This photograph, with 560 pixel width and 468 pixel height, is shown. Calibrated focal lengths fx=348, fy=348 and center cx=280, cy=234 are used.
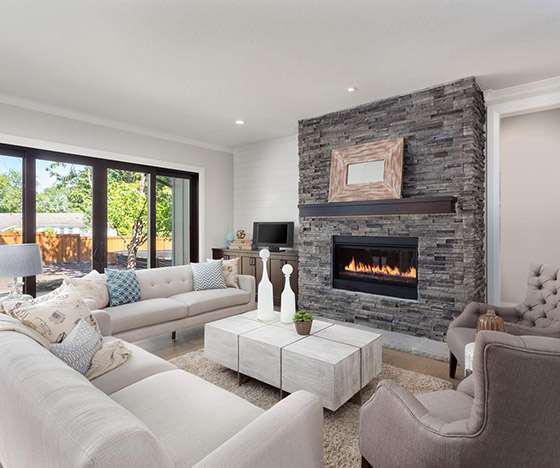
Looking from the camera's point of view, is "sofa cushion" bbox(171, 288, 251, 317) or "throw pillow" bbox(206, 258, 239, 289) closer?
"sofa cushion" bbox(171, 288, 251, 317)

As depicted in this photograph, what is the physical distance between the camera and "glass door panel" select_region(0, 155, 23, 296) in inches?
154

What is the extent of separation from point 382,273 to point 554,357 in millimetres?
3222

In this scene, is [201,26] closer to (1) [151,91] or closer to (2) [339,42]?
(2) [339,42]

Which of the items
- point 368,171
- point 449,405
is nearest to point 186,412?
point 449,405

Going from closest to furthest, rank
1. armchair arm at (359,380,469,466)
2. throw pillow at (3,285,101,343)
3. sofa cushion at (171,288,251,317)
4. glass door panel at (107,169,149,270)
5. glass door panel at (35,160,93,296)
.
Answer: armchair arm at (359,380,469,466) → throw pillow at (3,285,101,343) → sofa cushion at (171,288,251,317) → glass door panel at (35,160,93,296) → glass door panel at (107,169,149,270)

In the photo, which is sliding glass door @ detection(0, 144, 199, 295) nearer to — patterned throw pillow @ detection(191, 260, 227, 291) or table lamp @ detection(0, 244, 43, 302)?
patterned throw pillow @ detection(191, 260, 227, 291)

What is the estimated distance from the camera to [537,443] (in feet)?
3.56

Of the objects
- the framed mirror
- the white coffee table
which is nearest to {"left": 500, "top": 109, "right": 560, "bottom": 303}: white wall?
the framed mirror

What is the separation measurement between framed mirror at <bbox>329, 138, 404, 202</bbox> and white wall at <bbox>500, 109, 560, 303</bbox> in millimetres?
2190

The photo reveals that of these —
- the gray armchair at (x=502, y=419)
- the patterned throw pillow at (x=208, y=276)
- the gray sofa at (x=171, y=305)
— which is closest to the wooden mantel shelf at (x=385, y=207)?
the gray sofa at (x=171, y=305)

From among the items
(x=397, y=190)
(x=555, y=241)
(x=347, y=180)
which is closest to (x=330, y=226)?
(x=347, y=180)

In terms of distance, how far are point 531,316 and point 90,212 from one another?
4969 mm

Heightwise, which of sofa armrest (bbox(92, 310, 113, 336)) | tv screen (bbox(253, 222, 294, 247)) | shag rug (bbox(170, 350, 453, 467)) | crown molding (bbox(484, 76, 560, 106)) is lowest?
shag rug (bbox(170, 350, 453, 467))

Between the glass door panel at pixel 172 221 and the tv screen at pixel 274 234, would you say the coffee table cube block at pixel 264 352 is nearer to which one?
the tv screen at pixel 274 234
